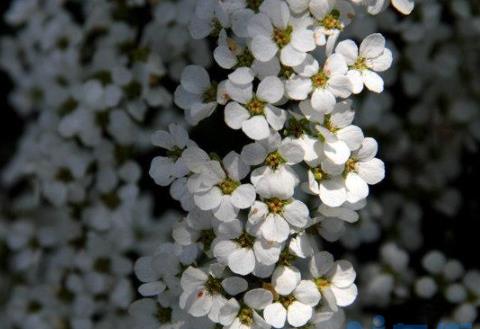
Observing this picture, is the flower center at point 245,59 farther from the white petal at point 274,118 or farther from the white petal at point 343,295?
the white petal at point 343,295

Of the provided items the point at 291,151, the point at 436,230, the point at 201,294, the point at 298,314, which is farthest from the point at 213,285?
the point at 436,230

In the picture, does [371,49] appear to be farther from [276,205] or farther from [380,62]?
[276,205]

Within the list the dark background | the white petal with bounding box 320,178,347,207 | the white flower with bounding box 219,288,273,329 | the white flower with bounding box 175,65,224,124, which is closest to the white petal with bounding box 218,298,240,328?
the white flower with bounding box 219,288,273,329

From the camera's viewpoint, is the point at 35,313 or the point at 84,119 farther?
the point at 35,313

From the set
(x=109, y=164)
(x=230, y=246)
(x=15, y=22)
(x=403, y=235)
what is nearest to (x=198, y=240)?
(x=230, y=246)

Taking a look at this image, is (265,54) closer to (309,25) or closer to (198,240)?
(309,25)

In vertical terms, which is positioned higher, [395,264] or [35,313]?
[395,264]

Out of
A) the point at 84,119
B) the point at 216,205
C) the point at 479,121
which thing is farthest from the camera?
the point at 479,121

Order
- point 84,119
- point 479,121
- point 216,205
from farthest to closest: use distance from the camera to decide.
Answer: point 479,121, point 84,119, point 216,205
